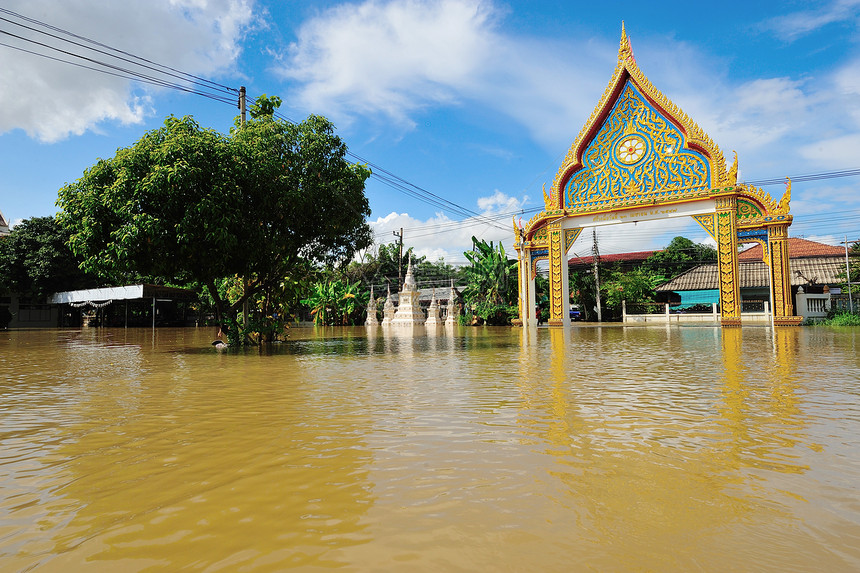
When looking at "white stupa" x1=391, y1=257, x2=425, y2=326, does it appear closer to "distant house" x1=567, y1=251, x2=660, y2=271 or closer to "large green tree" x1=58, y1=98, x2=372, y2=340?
"distant house" x1=567, y1=251, x2=660, y2=271

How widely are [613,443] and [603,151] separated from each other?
2004cm

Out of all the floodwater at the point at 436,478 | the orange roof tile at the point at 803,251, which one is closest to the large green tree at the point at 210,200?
the floodwater at the point at 436,478

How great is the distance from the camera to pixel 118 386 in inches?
267

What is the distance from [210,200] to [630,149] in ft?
54.6

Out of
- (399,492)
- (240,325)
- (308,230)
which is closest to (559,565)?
(399,492)

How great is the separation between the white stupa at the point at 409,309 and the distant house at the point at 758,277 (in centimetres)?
1812

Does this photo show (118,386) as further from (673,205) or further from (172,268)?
(673,205)

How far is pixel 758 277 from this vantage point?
33.6 metres

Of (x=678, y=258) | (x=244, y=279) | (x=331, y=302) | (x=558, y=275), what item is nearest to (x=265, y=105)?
(x=244, y=279)

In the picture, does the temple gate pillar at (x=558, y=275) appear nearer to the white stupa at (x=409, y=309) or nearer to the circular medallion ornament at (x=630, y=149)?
the circular medallion ornament at (x=630, y=149)

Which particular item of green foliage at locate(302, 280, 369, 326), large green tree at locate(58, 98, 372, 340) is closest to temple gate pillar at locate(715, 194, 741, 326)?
large green tree at locate(58, 98, 372, 340)

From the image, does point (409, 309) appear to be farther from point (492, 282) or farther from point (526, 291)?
point (526, 291)

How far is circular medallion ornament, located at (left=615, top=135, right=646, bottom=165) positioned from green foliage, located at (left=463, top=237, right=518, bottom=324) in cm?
1292

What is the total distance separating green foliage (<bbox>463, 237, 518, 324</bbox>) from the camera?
32750 mm
